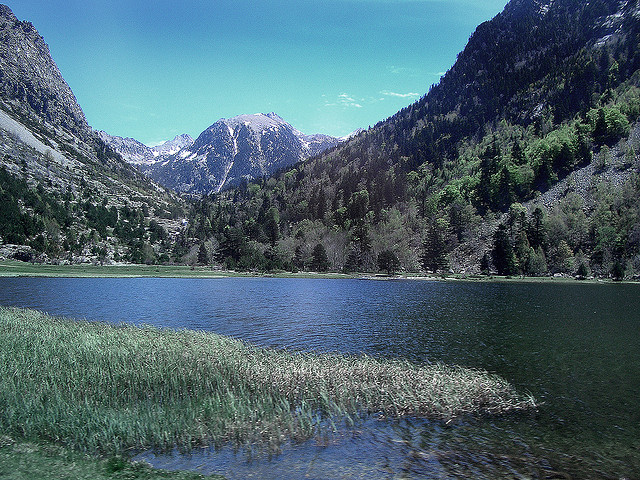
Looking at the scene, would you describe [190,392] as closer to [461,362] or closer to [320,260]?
[461,362]

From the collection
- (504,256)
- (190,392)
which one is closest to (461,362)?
(190,392)

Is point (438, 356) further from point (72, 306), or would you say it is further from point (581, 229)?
point (581, 229)

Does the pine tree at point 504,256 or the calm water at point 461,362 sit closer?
the calm water at point 461,362

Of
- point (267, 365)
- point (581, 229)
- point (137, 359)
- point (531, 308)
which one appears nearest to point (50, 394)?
point (137, 359)

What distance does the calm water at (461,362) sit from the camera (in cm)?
1500

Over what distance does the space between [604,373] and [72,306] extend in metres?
63.2

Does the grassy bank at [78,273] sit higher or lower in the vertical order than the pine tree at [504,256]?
lower

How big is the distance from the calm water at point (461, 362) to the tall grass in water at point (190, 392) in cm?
142

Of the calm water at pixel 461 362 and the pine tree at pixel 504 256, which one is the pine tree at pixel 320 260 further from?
the calm water at pixel 461 362

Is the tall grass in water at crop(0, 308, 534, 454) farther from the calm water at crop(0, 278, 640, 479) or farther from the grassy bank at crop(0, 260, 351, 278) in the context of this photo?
the grassy bank at crop(0, 260, 351, 278)


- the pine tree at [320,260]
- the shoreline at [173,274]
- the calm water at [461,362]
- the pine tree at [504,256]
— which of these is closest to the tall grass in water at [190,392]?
the calm water at [461,362]

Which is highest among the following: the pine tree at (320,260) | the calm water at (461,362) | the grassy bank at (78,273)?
the pine tree at (320,260)

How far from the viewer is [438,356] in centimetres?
3253

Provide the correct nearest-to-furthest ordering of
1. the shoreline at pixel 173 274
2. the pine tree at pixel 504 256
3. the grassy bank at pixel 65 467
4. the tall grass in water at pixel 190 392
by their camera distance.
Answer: the grassy bank at pixel 65 467 → the tall grass in water at pixel 190 392 → the shoreline at pixel 173 274 → the pine tree at pixel 504 256
